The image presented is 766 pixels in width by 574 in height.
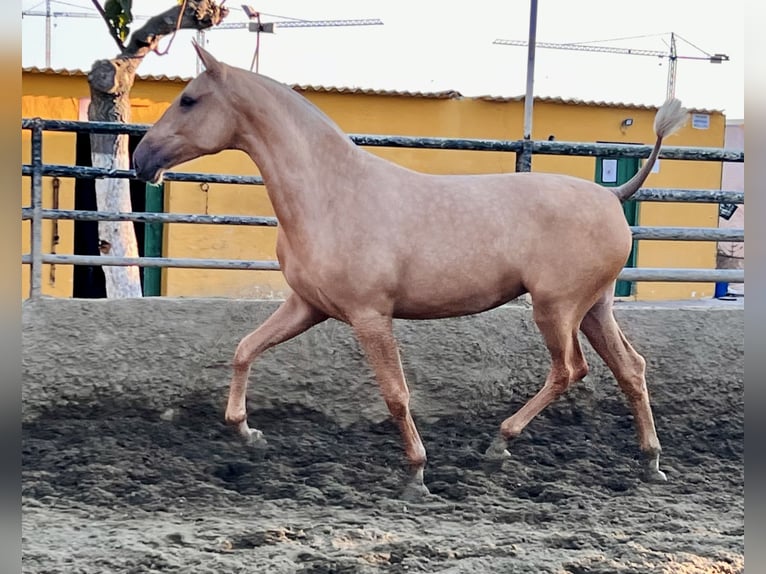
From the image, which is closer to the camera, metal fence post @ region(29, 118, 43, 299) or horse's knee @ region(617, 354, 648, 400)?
horse's knee @ region(617, 354, 648, 400)

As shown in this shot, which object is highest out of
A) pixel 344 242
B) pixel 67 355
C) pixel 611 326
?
pixel 344 242

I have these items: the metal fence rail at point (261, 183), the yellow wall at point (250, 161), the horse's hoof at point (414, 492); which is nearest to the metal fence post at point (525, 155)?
the metal fence rail at point (261, 183)

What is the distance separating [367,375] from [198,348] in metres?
0.93

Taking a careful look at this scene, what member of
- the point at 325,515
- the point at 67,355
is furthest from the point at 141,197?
the point at 325,515

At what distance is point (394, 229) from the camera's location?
3551 millimetres

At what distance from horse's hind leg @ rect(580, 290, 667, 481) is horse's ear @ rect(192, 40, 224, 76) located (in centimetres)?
200

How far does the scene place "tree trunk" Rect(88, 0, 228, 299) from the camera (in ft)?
24.6

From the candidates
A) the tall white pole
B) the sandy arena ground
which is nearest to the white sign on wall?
the tall white pole

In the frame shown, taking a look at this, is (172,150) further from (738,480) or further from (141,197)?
(141,197)

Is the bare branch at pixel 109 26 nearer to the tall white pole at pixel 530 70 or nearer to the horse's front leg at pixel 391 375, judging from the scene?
the tall white pole at pixel 530 70

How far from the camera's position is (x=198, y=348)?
184 inches

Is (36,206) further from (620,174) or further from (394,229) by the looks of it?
(620,174)

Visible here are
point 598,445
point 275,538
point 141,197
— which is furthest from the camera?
point 141,197

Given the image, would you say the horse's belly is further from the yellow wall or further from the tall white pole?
the yellow wall
